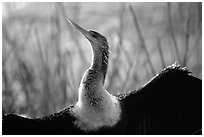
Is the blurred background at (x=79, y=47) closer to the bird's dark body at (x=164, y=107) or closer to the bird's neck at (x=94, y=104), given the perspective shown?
the bird's dark body at (x=164, y=107)

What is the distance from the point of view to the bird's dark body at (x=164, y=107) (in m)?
2.56

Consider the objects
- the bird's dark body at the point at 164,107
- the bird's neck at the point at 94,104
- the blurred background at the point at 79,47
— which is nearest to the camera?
the bird's neck at the point at 94,104

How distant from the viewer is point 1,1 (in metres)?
2.73

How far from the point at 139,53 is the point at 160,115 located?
0.29 m

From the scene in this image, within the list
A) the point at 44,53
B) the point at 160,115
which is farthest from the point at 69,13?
the point at 160,115

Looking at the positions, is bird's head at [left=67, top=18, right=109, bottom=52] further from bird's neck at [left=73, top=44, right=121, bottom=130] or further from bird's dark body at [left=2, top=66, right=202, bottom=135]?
bird's dark body at [left=2, top=66, right=202, bottom=135]

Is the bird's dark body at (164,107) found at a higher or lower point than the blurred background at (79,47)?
lower

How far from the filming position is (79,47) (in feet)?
8.87

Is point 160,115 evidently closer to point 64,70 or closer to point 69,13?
point 64,70

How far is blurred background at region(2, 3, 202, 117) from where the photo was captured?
268 cm

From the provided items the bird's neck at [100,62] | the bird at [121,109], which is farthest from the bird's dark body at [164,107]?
the bird's neck at [100,62]

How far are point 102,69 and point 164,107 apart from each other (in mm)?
330

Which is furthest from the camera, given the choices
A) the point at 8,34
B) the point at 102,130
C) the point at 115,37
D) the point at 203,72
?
the point at 115,37

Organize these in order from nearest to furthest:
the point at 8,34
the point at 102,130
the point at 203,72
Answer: the point at 102,130, the point at 203,72, the point at 8,34
